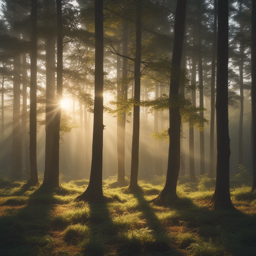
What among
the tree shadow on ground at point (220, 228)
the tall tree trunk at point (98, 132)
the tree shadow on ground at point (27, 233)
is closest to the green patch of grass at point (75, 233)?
the tree shadow on ground at point (27, 233)

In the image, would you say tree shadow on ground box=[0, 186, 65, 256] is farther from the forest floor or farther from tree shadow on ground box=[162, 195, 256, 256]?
tree shadow on ground box=[162, 195, 256, 256]

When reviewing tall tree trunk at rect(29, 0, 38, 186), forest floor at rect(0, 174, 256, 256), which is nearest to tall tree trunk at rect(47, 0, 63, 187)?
tall tree trunk at rect(29, 0, 38, 186)

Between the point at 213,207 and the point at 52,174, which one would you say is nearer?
the point at 213,207

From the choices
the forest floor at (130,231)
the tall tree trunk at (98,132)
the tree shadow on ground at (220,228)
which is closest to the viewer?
the tree shadow on ground at (220,228)

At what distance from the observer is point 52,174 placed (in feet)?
34.7

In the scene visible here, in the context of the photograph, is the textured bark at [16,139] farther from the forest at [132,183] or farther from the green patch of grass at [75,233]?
the green patch of grass at [75,233]

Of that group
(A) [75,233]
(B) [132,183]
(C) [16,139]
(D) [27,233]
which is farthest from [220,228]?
(C) [16,139]

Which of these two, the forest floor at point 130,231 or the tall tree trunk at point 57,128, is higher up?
the tall tree trunk at point 57,128

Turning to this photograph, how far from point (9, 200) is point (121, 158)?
859 cm

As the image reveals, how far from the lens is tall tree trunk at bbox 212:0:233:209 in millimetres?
6711

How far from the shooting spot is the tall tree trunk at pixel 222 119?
6.71m

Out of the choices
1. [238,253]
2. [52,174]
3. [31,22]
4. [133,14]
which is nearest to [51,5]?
[31,22]

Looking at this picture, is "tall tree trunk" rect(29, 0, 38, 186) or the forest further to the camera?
"tall tree trunk" rect(29, 0, 38, 186)

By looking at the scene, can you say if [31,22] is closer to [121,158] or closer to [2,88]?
[121,158]
